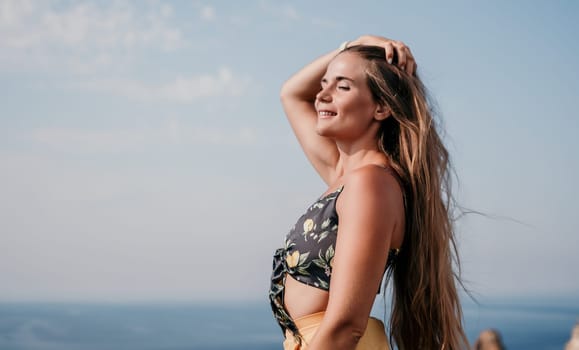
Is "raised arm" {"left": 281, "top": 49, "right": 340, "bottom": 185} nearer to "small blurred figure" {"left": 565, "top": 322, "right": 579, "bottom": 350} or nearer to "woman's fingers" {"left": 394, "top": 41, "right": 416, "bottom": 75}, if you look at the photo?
"woman's fingers" {"left": 394, "top": 41, "right": 416, "bottom": 75}

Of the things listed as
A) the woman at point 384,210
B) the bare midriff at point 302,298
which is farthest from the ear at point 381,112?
the bare midriff at point 302,298

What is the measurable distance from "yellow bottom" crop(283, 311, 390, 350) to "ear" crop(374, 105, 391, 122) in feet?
2.31

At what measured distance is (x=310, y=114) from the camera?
363 centimetres

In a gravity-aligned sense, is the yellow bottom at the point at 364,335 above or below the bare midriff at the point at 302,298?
below

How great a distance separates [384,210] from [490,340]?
2.20 m

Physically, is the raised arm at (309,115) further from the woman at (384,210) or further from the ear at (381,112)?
the ear at (381,112)

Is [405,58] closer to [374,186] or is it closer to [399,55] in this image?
[399,55]

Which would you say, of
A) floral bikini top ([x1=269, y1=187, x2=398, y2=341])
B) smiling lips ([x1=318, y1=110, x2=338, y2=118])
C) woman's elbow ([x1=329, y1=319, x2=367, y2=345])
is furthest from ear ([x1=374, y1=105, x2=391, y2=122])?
woman's elbow ([x1=329, y1=319, x2=367, y2=345])

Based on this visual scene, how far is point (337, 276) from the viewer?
8.48 ft

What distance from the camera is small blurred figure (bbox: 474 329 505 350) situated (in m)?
4.48

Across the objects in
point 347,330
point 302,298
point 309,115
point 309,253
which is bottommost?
point 347,330

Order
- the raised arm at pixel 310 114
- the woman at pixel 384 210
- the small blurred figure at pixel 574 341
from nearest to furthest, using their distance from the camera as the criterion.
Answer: the woman at pixel 384 210 < the raised arm at pixel 310 114 < the small blurred figure at pixel 574 341

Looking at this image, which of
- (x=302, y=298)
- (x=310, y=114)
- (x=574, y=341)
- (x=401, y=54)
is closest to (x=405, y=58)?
(x=401, y=54)

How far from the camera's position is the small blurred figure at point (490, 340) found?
4.48 metres
